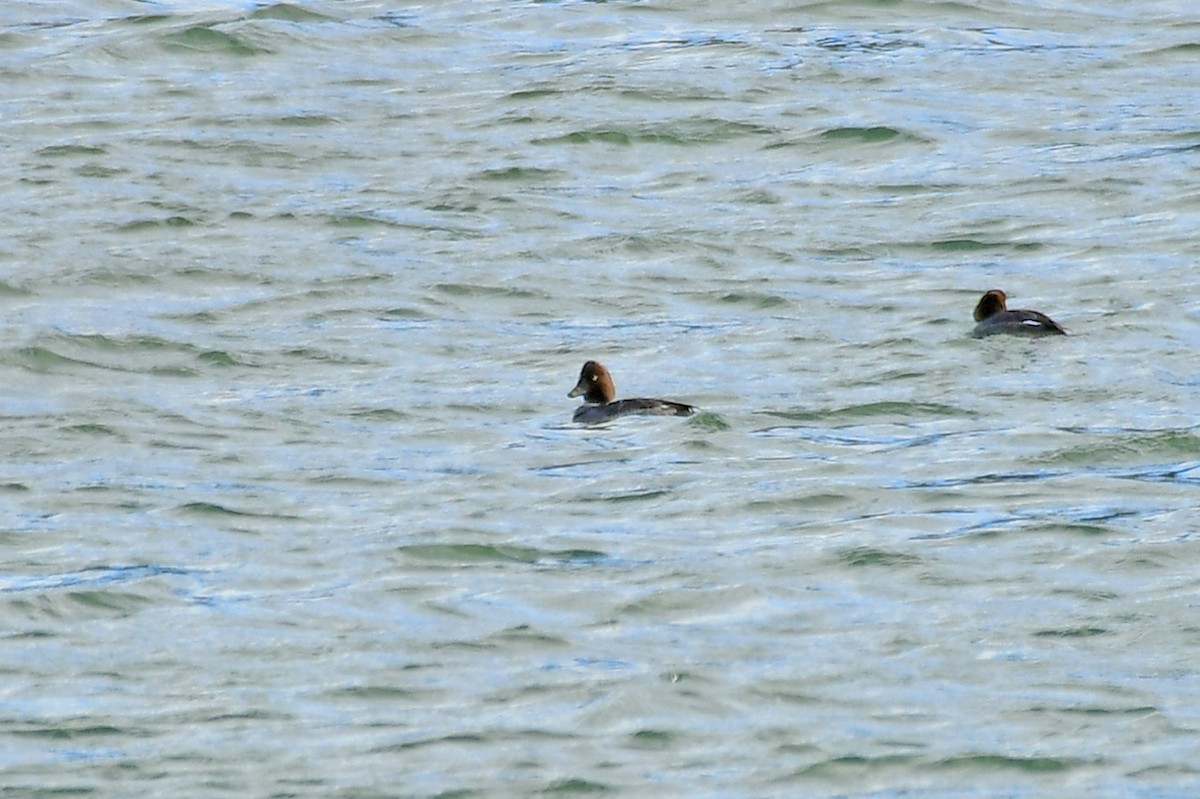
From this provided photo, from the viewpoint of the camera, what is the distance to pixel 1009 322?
1370 cm

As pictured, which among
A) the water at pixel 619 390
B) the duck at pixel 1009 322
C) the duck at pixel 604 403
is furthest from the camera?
the duck at pixel 1009 322

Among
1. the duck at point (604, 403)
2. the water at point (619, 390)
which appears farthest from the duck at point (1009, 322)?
the duck at point (604, 403)

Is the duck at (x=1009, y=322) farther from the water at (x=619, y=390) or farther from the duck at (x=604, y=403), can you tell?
the duck at (x=604, y=403)

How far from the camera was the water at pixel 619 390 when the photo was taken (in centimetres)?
816

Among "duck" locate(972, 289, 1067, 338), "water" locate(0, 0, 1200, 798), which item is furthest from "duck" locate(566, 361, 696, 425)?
"duck" locate(972, 289, 1067, 338)

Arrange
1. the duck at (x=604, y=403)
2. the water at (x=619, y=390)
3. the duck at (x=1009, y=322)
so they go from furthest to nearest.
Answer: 1. the duck at (x=1009, y=322)
2. the duck at (x=604, y=403)
3. the water at (x=619, y=390)

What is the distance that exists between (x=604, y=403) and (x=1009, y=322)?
7.98 feet

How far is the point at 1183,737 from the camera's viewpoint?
7844mm

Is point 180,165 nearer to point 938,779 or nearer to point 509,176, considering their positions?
point 509,176

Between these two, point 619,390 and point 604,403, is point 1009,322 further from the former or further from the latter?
point 604,403

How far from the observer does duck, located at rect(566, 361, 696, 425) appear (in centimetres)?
1245

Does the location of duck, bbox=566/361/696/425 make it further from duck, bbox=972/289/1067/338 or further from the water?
duck, bbox=972/289/1067/338

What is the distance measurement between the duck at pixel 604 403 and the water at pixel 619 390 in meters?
0.13

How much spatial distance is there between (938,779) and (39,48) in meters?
16.8
